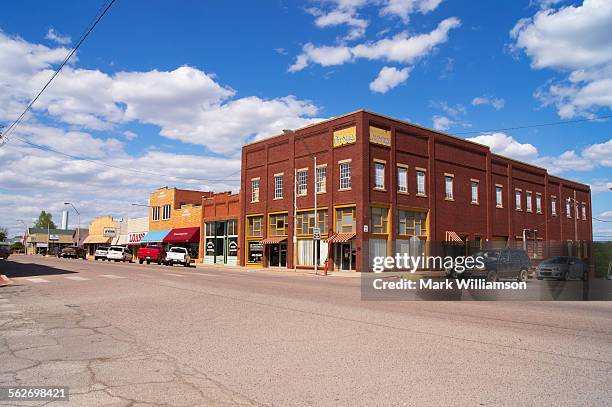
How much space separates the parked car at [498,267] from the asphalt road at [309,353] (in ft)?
23.2

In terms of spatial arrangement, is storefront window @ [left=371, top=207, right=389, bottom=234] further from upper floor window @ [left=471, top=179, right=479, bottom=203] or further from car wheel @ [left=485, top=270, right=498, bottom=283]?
car wheel @ [left=485, top=270, right=498, bottom=283]

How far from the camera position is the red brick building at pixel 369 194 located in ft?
124

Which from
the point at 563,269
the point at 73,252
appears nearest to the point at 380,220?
the point at 563,269

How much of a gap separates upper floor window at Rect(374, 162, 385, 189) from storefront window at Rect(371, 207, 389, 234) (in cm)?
181

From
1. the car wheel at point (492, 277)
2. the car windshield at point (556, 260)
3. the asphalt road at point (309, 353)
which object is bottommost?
the asphalt road at point (309, 353)

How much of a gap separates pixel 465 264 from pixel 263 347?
15.8 metres

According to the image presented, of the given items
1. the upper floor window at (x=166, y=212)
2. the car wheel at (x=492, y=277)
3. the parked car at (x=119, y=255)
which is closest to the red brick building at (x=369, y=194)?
the car wheel at (x=492, y=277)

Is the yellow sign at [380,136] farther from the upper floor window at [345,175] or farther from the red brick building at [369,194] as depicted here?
the upper floor window at [345,175]

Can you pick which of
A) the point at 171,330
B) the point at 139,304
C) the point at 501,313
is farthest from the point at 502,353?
the point at 139,304

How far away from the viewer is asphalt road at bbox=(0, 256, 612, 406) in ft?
19.6

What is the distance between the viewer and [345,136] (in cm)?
3859

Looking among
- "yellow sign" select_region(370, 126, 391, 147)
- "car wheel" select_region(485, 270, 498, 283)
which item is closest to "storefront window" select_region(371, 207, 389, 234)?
"yellow sign" select_region(370, 126, 391, 147)

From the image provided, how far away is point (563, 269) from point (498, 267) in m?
4.63

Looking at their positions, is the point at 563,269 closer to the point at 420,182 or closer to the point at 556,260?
the point at 556,260
